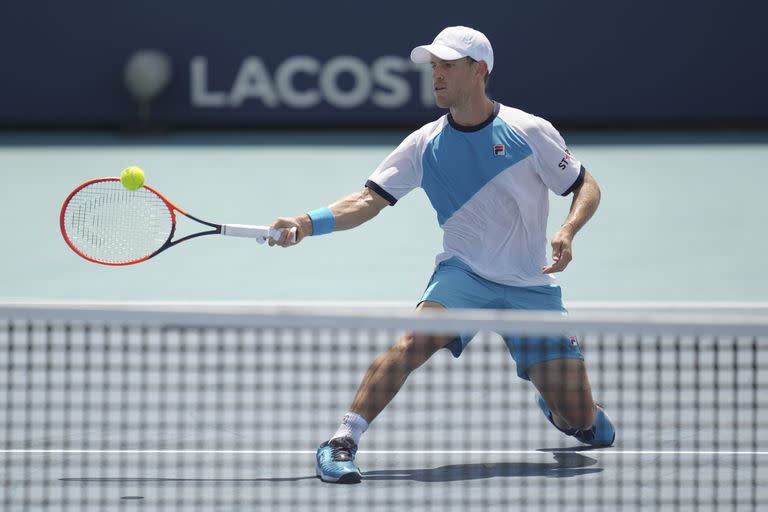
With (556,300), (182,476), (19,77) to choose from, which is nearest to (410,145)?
(556,300)

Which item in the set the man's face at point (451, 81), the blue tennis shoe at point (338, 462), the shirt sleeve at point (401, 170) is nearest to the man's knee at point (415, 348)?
the blue tennis shoe at point (338, 462)

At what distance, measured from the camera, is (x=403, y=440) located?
4.40 metres

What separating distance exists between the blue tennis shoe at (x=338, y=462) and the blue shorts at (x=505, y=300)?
17.0 inches

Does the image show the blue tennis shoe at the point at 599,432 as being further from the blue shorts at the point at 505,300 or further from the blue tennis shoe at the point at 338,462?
the blue tennis shoe at the point at 338,462

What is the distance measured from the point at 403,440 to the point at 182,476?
788mm

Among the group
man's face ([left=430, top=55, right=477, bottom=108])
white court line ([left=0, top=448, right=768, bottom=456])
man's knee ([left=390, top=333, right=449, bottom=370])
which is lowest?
white court line ([left=0, top=448, right=768, bottom=456])

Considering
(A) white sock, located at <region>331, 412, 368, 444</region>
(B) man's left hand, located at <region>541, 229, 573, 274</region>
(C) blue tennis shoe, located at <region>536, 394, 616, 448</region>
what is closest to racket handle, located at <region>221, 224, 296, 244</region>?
(A) white sock, located at <region>331, 412, 368, 444</region>

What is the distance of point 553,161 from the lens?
4.21 metres

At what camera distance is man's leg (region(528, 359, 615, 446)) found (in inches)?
160

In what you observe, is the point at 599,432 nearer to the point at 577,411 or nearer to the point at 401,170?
the point at 577,411

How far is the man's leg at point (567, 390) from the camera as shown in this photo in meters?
4.07

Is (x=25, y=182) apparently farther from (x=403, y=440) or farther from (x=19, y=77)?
(x=403, y=440)

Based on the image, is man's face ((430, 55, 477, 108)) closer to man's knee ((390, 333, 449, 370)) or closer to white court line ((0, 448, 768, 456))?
man's knee ((390, 333, 449, 370))

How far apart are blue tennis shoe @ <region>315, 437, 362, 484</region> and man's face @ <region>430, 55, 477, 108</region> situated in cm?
102
